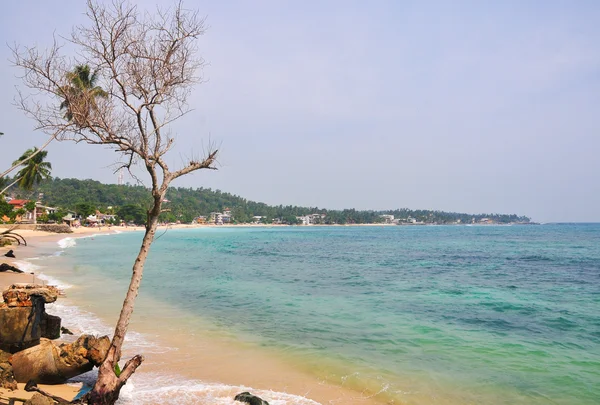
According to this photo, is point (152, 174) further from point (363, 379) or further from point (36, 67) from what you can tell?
point (363, 379)

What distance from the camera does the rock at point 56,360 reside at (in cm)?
704

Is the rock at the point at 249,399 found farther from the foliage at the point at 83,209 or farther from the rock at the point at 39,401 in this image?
the foliage at the point at 83,209

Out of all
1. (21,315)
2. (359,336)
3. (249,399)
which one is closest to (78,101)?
(21,315)

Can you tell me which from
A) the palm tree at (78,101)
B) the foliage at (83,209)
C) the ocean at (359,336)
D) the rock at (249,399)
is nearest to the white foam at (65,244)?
the ocean at (359,336)

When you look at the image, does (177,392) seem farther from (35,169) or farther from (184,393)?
(35,169)

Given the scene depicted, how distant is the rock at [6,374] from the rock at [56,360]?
110 millimetres

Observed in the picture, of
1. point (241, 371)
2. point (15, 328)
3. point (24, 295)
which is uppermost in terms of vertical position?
point (24, 295)

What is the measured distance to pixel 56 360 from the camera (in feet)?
24.1

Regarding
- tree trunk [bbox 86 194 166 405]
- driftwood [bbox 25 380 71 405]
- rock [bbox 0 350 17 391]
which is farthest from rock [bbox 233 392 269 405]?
rock [bbox 0 350 17 391]

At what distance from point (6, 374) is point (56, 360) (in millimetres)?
771

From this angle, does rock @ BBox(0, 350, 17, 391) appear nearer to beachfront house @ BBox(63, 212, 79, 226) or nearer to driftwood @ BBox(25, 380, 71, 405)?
driftwood @ BBox(25, 380, 71, 405)

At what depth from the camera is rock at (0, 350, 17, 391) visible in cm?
648

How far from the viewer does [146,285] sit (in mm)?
22922

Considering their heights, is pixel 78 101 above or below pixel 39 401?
above
